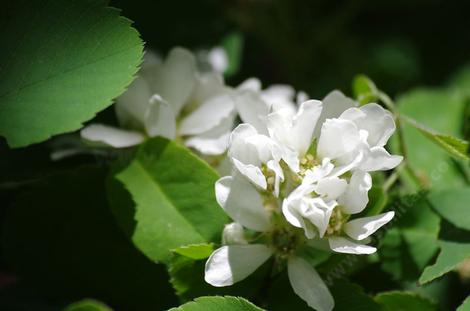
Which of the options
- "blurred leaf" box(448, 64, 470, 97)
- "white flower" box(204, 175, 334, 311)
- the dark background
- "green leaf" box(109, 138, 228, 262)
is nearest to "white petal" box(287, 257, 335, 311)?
"white flower" box(204, 175, 334, 311)

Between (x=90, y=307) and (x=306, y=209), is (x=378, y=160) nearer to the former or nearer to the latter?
(x=306, y=209)

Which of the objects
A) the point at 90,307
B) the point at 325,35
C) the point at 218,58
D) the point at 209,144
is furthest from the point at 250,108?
the point at 325,35

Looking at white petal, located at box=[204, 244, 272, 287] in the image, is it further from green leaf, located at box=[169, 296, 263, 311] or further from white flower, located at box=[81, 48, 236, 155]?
white flower, located at box=[81, 48, 236, 155]

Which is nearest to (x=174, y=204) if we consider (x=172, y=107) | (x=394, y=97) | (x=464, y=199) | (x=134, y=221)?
(x=134, y=221)

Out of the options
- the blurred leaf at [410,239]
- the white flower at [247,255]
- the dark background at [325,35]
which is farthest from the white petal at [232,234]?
the dark background at [325,35]

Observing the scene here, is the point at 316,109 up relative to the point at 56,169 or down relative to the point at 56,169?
up

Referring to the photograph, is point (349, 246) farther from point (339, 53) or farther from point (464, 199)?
point (339, 53)

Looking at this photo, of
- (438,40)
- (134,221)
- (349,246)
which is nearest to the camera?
(349,246)
